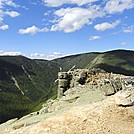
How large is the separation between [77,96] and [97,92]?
128 inches

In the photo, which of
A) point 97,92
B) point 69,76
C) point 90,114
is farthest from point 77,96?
point 69,76

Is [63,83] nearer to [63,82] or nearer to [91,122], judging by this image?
[63,82]

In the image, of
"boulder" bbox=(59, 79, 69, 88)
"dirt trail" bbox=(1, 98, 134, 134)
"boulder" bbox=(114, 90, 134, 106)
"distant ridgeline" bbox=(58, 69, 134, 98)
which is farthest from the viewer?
"boulder" bbox=(59, 79, 69, 88)

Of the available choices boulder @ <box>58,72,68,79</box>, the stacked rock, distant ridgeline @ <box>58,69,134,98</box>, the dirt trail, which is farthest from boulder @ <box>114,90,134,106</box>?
boulder @ <box>58,72,68,79</box>

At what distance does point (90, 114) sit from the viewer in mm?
31266

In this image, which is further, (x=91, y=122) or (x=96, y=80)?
(x=96, y=80)

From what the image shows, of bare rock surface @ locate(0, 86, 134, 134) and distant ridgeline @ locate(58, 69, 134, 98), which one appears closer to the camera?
bare rock surface @ locate(0, 86, 134, 134)

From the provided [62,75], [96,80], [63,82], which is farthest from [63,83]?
[96,80]

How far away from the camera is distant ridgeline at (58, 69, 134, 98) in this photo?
133ft

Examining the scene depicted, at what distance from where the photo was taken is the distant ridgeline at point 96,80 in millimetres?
40406

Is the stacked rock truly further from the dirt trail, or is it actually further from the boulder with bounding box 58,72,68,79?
the dirt trail

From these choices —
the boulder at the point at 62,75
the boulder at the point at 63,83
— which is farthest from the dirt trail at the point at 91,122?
the boulder at the point at 62,75

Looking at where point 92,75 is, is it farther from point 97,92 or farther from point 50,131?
point 50,131

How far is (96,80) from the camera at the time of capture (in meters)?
49.0
